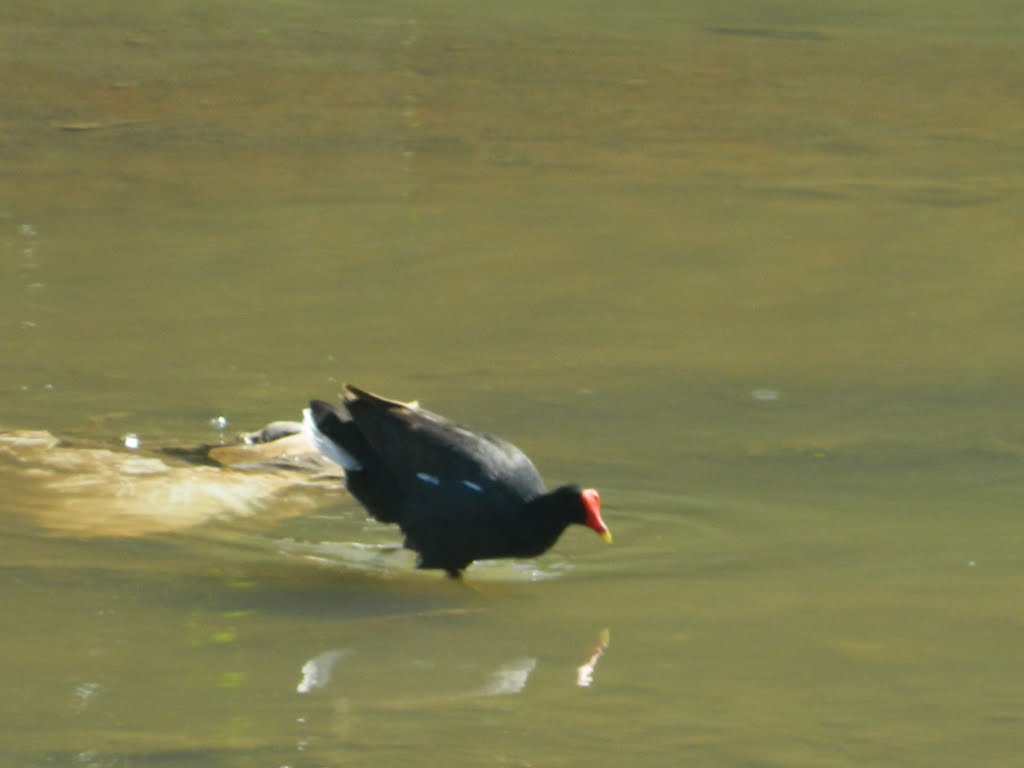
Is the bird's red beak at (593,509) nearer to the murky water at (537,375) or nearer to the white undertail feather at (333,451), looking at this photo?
the murky water at (537,375)

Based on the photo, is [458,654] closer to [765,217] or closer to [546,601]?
[546,601]

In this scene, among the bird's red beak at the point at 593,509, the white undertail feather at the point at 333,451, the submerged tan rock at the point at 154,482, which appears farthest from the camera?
the submerged tan rock at the point at 154,482

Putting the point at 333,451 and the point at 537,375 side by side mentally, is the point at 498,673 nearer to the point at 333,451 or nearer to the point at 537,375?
the point at 333,451

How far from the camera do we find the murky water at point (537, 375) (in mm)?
4914

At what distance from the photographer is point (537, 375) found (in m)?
8.34

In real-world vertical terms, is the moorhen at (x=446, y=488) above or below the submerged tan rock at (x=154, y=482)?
above

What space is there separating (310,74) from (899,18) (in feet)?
20.7

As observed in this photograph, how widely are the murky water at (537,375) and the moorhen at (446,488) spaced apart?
6.2 inches

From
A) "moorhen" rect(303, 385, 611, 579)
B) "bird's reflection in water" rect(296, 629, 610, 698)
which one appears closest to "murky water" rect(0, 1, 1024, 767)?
"bird's reflection in water" rect(296, 629, 610, 698)

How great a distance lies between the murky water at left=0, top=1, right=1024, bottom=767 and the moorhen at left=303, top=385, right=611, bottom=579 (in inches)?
6.2

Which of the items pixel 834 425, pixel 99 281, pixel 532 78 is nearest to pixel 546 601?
pixel 834 425

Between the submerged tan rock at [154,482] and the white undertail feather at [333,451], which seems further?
the submerged tan rock at [154,482]

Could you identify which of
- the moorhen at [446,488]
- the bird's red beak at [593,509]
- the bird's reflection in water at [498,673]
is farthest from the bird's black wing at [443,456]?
the bird's reflection in water at [498,673]

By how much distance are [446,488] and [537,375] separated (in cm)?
244
